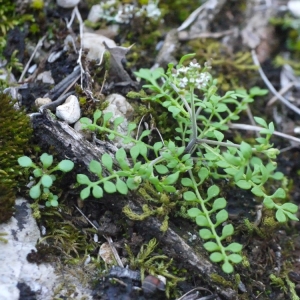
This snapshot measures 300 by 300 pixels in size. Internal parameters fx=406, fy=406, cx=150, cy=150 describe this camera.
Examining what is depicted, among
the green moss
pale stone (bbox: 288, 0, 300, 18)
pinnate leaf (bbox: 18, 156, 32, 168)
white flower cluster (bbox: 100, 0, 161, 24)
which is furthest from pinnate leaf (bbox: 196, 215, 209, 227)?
pale stone (bbox: 288, 0, 300, 18)

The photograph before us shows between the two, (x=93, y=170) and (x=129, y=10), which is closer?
(x=93, y=170)

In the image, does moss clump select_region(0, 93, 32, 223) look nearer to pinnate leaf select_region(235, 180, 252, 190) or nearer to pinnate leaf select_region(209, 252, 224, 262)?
pinnate leaf select_region(209, 252, 224, 262)

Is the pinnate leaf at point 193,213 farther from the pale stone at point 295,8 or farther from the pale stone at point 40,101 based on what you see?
the pale stone at point 295,8

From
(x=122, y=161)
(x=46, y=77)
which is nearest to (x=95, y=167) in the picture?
(x=122, y=161)

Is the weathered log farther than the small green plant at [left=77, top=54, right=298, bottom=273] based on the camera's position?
Yes

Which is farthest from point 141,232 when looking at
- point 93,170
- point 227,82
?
point 227,82

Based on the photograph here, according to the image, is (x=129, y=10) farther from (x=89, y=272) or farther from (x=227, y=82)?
(x=89, y=272)

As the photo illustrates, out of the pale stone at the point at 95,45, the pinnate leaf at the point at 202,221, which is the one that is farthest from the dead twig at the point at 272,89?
the pinnate leaf at the point at 202,221
